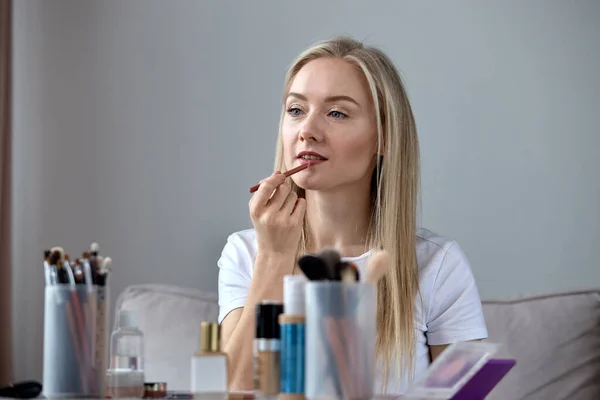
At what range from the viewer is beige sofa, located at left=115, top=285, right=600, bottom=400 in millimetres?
1878

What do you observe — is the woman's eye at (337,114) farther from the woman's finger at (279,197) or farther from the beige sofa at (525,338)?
the beige sofa at (525,338)

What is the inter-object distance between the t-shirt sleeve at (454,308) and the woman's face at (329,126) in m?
0.28

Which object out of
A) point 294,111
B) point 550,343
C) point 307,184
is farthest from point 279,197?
point 550,343

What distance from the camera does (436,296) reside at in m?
1.70

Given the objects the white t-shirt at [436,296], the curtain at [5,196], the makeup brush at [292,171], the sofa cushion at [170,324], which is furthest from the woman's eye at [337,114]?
the curtain at [5,196]

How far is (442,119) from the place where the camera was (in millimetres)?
2506

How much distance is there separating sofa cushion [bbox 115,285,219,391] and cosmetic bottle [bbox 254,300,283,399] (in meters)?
1.00

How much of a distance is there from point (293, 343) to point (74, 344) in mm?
252

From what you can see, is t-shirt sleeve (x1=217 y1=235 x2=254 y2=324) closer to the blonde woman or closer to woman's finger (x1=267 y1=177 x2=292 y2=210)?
the blonde woman

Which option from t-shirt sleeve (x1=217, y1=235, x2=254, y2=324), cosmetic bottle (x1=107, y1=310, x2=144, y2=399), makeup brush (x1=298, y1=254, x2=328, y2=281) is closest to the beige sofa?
t-shirt sleeve (x1=217, y1=235, x2=254, y2=324)

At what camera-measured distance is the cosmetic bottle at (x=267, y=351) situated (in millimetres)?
878

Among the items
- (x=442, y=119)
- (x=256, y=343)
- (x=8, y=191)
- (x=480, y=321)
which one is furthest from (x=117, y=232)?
(x=256, y=343)

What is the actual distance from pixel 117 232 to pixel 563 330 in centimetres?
136

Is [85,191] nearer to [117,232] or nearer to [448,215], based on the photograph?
[117,232]
